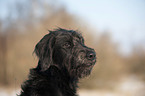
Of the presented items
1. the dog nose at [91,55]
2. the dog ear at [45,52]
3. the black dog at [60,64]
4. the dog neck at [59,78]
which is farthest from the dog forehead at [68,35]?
the dog neck at [59,78]

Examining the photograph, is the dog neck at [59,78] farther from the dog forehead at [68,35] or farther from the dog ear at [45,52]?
the dog forehead at [68,35]

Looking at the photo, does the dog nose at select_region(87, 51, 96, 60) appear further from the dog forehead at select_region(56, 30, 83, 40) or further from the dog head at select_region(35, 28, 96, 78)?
the dog forehead at select_region(56, 30, 83, 40)

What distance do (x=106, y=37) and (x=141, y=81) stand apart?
10.4 meters

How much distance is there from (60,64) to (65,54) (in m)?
0.24

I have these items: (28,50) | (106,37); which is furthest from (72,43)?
(106,37)

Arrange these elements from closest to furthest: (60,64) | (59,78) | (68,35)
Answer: (59,78)
(60,64)
(68,35)

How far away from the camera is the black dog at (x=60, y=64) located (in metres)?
3.66

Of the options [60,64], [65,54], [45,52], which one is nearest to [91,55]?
[65,54]

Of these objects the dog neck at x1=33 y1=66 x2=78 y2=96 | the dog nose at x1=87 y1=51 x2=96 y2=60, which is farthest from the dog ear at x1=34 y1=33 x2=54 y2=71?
the dog nose at x1=87 y1=51 x2=96 y2=60

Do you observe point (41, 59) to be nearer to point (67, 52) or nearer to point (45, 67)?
Result: point (45, 67)

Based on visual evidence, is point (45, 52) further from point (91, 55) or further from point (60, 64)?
point (91, 55)

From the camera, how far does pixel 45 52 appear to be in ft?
12.7

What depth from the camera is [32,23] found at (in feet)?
66.8

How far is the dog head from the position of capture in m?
3.85
